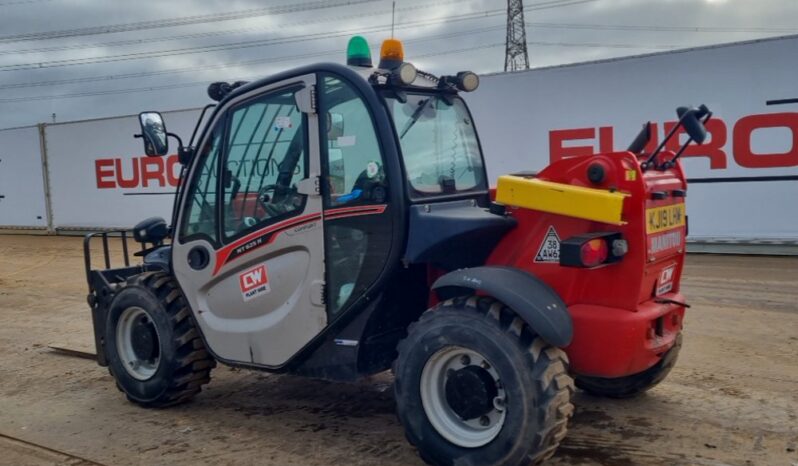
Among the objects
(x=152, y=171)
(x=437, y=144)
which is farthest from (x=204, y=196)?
(x=152, y=171)

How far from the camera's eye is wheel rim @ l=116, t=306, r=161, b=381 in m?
4.86

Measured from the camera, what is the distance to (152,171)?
639 inches

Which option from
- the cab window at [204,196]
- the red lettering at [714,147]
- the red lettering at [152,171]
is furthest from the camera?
the red lettering at [152,171]

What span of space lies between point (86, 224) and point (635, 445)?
16.6 meters

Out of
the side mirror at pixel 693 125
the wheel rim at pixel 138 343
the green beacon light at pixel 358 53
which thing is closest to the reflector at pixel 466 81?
the green beacon light at pixel 358 53

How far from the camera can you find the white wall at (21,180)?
18.6 meters

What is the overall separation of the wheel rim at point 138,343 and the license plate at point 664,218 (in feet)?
10.6

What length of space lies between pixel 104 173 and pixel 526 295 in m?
15.9

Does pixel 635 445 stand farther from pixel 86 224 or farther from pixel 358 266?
pixel 86 224

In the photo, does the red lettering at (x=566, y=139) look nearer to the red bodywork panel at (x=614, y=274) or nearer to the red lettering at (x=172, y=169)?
the red bodywork panel at (x=614, y=274)

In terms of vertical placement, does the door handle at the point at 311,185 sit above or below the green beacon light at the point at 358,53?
below

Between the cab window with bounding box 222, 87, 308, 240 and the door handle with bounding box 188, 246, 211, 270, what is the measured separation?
0.77 ft

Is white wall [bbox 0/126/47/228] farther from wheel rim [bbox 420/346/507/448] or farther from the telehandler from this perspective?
wheel rim [bbox 420/346/507/448]

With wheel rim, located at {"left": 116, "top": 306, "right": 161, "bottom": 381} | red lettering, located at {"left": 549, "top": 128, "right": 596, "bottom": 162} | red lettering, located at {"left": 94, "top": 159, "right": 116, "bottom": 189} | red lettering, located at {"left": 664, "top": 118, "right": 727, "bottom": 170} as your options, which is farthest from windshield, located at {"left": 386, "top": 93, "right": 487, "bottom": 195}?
red lettering, located at {"left": 94, "top": 159, "right": 116, "bottom": 189}
